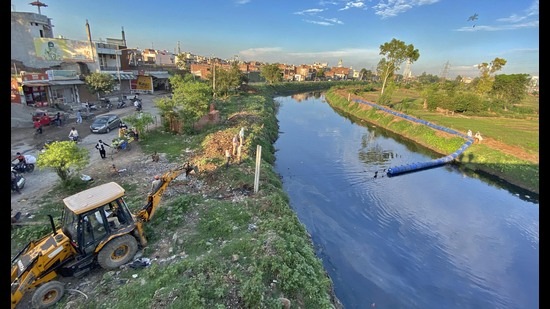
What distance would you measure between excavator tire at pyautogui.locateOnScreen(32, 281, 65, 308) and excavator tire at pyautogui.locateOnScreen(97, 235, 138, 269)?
0.94m

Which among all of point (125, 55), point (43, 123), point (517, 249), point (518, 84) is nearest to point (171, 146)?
point (43, 123)

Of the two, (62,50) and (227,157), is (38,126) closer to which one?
(227,157)

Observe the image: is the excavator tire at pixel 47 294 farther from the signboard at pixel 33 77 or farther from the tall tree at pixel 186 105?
the signboard at pixel 33 77

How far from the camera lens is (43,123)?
62.2 ft

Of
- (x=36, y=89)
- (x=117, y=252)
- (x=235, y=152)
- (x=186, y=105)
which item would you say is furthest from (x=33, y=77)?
(x=117, y=252)

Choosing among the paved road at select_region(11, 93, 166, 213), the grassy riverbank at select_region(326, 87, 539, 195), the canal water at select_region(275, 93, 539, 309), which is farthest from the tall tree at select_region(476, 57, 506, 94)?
the paved road at select_region(11, 93, 166, 213)

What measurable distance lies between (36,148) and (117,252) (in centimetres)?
1286

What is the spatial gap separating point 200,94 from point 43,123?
1087cm

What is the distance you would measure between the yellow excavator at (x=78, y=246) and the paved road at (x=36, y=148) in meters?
4.71

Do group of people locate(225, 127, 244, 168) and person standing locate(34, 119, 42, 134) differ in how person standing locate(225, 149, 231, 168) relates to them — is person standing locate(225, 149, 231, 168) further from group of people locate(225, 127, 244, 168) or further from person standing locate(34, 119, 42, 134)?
person standing locate(34, 119, 42, 134)

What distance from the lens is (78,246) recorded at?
6.72m

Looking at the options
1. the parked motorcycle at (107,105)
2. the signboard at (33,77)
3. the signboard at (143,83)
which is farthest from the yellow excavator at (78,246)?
the signboard at (143,83)

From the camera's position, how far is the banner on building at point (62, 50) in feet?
92.1

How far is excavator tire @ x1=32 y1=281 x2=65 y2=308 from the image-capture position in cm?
596
